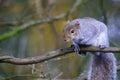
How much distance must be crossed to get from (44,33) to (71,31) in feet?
9.38

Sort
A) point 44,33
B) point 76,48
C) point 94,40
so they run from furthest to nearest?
point 44,33 → point 94,40 → point 76,48

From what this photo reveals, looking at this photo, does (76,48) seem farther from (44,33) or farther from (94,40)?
(44,33)

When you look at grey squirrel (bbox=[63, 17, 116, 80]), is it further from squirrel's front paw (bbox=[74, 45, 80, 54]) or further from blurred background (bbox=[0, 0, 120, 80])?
blurred background (bbox=[0, 0, 120, 80])

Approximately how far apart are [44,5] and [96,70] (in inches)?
102

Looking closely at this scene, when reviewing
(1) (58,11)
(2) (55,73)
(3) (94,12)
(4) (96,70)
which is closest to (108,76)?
(4) (96,70)

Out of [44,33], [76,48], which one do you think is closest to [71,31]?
[76,48]

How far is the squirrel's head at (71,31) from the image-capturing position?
10.0ft

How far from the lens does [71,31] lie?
3.11 metres

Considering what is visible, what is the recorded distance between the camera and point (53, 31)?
5.80 meters

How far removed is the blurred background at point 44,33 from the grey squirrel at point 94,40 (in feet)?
0.86

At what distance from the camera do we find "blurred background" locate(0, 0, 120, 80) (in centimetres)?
385

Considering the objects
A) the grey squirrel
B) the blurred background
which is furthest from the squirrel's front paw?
the blurred background

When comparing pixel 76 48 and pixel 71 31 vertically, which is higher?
pixel 71 31

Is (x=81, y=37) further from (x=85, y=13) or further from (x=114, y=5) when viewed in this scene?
(x=114, y=5)
